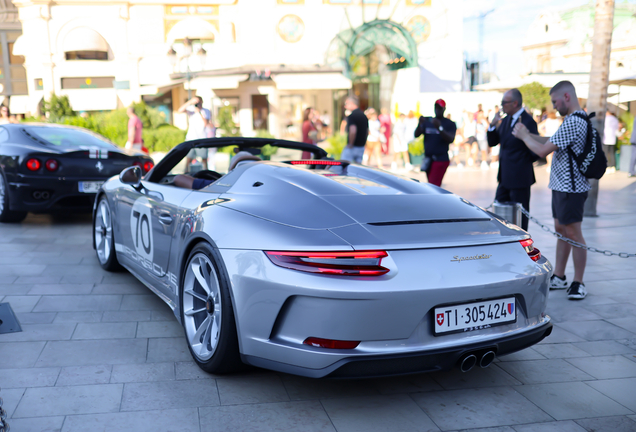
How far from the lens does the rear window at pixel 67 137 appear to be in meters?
8.27

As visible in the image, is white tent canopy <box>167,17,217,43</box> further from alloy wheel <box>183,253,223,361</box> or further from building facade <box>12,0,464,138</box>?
alloy wheel <box>183,253,223,361</box>

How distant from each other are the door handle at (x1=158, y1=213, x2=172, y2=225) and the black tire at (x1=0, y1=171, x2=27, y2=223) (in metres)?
4.95

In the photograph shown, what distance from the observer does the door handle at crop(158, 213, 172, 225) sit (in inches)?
154

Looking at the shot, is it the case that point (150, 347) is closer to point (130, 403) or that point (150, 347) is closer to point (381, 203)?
point (130, 403)

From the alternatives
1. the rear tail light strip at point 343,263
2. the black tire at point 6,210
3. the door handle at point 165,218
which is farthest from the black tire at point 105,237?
the rear tail light strip at point 343,263

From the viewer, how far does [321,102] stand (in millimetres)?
33875

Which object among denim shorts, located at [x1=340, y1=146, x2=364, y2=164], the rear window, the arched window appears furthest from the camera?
the arched window

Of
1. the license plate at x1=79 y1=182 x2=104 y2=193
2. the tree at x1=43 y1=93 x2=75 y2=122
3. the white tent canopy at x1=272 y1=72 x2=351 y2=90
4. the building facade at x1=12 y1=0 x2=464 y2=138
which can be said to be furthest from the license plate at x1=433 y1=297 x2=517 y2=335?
the building facade at x1=12 y1=0 x2=464 y2=138

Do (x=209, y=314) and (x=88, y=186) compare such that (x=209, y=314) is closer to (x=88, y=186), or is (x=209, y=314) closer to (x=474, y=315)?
(x=474, y=315)

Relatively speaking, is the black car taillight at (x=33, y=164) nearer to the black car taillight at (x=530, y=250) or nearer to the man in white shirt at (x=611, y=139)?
the black car taillight at (x=530, y=250)

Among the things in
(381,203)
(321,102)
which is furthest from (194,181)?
(321,102)

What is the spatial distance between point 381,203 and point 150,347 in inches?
68.0

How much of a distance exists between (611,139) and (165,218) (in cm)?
1508

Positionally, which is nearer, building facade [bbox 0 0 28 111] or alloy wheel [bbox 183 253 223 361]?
alloy wheel [bbox 183 253 223 361]
